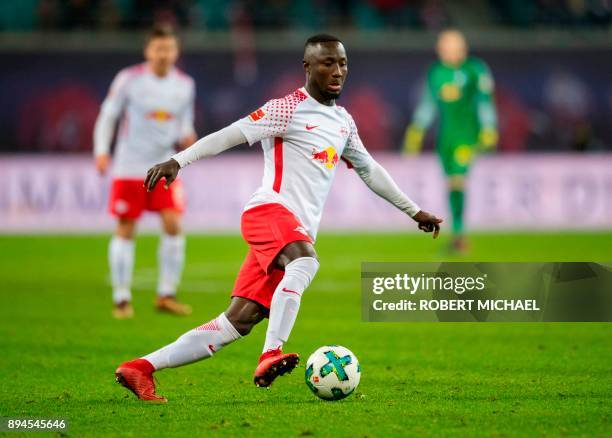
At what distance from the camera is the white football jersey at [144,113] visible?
9766mm

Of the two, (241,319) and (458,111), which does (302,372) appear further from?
(458,111)

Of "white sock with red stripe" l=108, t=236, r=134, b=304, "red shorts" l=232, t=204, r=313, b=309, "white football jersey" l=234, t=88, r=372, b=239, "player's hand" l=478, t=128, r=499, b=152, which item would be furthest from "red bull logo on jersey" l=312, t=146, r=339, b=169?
"player's hand" l=478, t=128, r=499, b=152

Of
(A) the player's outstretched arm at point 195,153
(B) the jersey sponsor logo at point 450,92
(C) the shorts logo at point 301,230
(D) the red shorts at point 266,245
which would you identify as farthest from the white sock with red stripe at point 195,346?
(B) the jersey sponsor logo at point 450,92

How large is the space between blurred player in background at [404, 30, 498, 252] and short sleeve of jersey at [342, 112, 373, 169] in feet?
30.0

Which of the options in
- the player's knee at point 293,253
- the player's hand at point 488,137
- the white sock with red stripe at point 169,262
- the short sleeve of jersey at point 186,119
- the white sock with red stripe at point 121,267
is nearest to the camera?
the player's knee at point 293,253

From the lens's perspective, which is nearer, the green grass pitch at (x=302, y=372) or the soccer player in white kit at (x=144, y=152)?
the green grass pitch at (x=302, y=372)

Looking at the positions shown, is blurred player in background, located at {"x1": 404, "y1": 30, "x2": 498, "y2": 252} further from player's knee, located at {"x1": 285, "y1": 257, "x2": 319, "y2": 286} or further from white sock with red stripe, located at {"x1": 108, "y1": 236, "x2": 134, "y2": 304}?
player's knee, located at {"x1": 285, "y1": 257, "x2": 319, "y2": 286}

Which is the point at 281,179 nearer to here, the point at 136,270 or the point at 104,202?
the point at 136,270

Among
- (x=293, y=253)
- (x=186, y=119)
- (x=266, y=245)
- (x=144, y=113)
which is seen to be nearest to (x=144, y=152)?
(x=144, y=113)

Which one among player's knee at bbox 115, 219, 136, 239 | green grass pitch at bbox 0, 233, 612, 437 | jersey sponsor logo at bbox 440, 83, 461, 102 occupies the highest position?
jersey sponsor logo at bbox 440, 83, 461, 102

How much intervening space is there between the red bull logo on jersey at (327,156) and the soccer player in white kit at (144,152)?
4.04m

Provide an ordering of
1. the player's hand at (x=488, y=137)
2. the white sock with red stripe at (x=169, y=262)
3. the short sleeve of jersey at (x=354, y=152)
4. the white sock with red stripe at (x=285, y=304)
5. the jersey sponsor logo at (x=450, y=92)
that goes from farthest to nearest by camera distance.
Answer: the jersey sponsor logo at (x=450, y=92) → the player's hand at (x=488, y=137) → the white sock with red stripe at (x=169, y=262) → the short sleeve of jersey at (x=354, y=152) → the white sock with red stripe at (x=285, y=304)

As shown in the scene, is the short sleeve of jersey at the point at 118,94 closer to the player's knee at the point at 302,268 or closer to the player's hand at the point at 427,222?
the player's hand at the point at 427,222

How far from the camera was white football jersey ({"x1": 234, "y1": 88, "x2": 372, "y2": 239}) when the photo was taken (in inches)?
223
